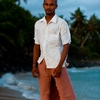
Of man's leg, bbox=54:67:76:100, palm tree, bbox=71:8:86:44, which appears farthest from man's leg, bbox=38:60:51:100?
palm tree, bbox=71:8:86:44

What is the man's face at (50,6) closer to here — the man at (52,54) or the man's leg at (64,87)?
the man at (52,54)

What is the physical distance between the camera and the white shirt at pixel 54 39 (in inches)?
130

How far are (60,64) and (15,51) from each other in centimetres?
3146

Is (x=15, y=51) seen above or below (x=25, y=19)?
below

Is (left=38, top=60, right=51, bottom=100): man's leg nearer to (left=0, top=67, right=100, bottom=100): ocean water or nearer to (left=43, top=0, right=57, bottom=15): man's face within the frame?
(left=43, top=0, right=57, bottom=15): man's face

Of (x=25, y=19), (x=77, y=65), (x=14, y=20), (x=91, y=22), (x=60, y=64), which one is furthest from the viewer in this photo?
(x=91, y=22)

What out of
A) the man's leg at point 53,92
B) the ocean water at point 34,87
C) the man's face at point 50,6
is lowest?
the ocean water at point 34,87

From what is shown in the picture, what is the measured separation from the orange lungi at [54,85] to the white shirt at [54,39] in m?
0.08

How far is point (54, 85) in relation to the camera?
3.43 meters

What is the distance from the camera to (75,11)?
193 ft

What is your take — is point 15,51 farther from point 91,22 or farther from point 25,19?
point 91,22

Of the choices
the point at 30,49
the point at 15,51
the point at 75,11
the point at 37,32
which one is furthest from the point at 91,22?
the point at 37,32

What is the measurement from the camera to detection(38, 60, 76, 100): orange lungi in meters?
3.29

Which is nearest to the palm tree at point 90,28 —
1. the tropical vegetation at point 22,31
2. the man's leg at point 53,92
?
the tropical vegetation at point 22,31
